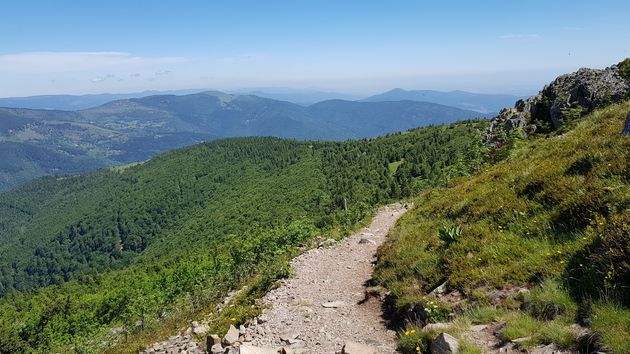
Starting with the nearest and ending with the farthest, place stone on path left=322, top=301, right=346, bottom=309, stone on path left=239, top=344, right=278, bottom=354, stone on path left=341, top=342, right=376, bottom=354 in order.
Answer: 1. stone on path left=341, top=342, right=376, bottom=354
2. stone on path left=239, top=344, right=278, bottom=354
3. stone on path left=322, top=301, right=346, bottom=309

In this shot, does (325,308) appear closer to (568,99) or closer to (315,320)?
(315,320)

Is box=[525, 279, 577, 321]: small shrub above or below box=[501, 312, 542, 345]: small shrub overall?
above

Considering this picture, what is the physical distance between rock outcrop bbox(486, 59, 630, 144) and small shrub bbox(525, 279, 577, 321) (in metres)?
26.9

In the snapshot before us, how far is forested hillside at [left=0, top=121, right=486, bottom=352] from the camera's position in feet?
94.5

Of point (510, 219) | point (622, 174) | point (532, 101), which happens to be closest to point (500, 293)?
point (510, 219)

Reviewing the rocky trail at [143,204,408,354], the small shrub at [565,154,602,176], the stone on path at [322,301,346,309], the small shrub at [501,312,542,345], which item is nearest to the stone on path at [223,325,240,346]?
the rocky trail at [143,204,408,354]

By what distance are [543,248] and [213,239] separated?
10975cm

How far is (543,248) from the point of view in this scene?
923 centimetres

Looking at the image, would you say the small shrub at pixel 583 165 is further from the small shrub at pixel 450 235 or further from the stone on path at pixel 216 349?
the stone on path at pixel 216 349

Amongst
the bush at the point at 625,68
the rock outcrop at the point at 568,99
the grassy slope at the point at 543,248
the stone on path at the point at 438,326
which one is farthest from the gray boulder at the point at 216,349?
the bush at the point at 625,68

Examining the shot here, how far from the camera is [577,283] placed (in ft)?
24.0

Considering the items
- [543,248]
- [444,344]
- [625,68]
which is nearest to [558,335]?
[444,344]

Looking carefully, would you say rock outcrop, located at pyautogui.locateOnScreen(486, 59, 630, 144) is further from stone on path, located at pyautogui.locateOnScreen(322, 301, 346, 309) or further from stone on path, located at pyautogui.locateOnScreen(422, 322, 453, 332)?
stone on path, located at pyautogui.locateOnScreen(422, 322, 453, 332)

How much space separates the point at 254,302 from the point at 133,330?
66.7 ft
